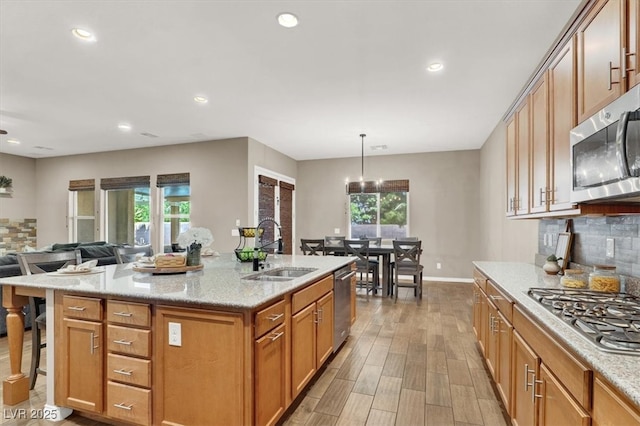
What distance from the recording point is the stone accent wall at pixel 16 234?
6988 millimetres

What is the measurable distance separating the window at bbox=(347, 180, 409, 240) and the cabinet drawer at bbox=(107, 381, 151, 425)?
599 cm

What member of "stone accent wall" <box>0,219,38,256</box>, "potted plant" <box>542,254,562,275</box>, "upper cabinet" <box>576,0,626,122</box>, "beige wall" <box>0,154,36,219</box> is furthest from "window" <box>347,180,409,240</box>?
"beige wall" <box>0,154,36,219</box>

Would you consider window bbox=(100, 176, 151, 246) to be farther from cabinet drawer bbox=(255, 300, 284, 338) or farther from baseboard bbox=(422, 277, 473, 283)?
baseboard bbox=(422, 277, 473, 283)

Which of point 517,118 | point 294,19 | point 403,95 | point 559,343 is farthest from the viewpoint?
point 403,95

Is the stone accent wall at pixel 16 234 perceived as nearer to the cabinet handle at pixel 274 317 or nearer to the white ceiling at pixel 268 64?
the white ceiling at pixel 268 64

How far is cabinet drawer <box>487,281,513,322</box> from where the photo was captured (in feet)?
6.24

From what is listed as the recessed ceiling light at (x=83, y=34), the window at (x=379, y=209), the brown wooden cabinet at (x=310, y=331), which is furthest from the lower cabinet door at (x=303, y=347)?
the window at (x=379, y=209)

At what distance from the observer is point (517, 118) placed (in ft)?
9.76

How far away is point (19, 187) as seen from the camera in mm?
7461

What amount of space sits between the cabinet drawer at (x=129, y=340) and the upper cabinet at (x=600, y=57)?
261 cm

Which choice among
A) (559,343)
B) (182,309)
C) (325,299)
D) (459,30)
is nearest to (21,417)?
(182,309)

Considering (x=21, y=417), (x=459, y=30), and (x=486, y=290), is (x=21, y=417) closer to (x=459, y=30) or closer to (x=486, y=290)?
Answer: (x=486, y=290)

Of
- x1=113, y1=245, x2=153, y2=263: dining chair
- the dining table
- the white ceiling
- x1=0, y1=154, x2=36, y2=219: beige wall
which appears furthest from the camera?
x1=0, y1=154, x2=36, y2=219: beige wall

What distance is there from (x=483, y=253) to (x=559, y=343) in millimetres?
5522
